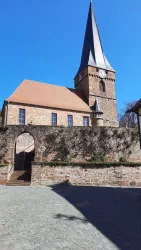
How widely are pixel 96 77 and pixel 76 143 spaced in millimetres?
20074

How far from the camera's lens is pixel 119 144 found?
55.6ft

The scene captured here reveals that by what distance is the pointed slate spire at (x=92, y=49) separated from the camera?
3562 cm

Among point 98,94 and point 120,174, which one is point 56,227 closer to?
point 120,174

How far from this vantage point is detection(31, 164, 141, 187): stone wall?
47.1 ft

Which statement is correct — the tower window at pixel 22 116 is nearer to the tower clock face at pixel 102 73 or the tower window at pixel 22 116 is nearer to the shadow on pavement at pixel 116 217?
the tower clock face at pixel 102 73

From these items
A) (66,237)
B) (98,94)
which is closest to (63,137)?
(66,237)

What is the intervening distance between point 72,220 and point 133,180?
31.2 feet

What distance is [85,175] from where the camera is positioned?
571 inches

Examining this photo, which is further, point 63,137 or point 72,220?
point 63,137

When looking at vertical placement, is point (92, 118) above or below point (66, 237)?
above

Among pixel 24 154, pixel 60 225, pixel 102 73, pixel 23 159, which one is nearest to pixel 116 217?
pixel 60 225

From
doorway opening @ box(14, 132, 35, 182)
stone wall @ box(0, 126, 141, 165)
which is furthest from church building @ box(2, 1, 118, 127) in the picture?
stone wall @ box(0, 126, 141, 165)

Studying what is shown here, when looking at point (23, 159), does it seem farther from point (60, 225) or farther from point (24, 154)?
point (60, 225)

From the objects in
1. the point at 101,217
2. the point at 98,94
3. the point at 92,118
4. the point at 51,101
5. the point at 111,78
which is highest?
the point at 111,78
